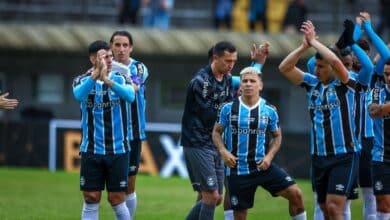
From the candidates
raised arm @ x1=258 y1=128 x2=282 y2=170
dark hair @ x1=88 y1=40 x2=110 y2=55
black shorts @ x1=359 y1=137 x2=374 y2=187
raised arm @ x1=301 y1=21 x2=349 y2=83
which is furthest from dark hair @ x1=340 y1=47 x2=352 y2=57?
dark hair @ x1=88 y1=40 x2=110 y2=55

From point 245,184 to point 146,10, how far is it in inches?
703

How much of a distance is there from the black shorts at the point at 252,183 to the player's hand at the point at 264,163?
0.35 ft

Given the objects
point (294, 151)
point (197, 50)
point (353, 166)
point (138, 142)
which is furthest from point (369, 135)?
point (197, 50)

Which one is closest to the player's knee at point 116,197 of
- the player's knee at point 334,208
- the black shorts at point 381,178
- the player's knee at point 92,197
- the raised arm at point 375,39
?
the player's knee at point 92,197

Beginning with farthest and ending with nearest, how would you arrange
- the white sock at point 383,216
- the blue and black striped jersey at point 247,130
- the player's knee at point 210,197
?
the player's knee at point 210,197 < the white sock at point 383,216 < the blue and black striped jersey at point 247,130

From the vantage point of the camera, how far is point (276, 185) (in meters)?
14.1

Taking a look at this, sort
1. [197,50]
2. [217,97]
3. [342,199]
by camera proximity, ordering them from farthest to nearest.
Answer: [197,50] < [217,97] < [342,199]

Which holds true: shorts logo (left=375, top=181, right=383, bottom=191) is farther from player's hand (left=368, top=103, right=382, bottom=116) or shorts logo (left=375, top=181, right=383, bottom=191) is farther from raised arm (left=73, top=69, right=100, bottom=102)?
raised arm (left=73, top=69, right=100, bottom=102)

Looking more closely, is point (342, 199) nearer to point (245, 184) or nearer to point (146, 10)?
point (245, 184)

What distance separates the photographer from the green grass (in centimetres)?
1816

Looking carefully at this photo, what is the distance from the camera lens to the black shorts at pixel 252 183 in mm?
14062

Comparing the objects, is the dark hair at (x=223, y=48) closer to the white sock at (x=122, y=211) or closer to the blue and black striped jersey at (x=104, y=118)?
the blue and black striped jersey at (x=104, y=118)

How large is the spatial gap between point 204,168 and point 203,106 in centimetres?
82

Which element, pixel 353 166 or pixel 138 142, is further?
pixel 138 142
